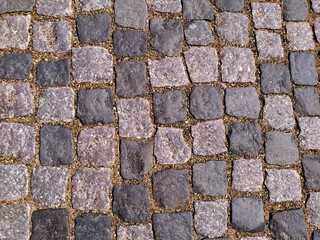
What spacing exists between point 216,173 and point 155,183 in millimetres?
489

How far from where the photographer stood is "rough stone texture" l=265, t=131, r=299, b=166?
10.2 ft

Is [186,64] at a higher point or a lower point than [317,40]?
lower

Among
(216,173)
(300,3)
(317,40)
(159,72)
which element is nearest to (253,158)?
(216,173)

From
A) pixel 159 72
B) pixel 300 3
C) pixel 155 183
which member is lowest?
pixel 155 183

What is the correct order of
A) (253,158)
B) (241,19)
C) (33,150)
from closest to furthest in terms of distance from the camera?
(33,150) → (253,158) → (241,19)

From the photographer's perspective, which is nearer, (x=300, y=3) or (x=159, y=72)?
(x=159, y=72)

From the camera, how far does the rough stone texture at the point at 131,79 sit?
3.06 m

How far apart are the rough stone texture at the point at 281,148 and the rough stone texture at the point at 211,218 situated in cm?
56

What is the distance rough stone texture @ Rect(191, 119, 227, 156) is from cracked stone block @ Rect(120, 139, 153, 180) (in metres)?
0.39

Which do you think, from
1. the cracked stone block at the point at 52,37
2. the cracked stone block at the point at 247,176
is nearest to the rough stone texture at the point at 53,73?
the cracked stone block at the point at 52,37

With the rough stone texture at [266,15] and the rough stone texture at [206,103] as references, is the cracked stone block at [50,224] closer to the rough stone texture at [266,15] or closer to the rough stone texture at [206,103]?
the rough stone texture at [206,103]

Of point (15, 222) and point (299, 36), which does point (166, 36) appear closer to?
point (299, 36)

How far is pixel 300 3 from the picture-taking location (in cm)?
346

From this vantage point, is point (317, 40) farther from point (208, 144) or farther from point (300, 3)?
point (208, 144)
